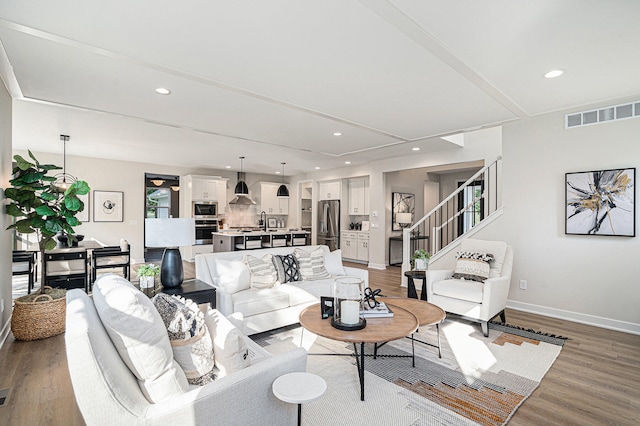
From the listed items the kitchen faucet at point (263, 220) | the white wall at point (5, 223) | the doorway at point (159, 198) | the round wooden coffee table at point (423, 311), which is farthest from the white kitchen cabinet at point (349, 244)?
the white wall at point (5, 223)

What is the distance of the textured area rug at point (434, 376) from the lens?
2.13 metres

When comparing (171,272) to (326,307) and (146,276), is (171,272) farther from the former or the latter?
(326,307)

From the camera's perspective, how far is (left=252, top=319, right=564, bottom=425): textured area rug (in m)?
2.13

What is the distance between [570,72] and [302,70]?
97.8 inches

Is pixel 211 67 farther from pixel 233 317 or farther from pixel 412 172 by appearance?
pixel 412 172

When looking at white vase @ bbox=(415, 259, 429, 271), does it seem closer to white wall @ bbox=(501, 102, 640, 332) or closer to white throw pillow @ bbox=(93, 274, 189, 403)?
white wall @ bbox=(501, 102, 640, 332)

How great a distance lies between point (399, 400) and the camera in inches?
90.0

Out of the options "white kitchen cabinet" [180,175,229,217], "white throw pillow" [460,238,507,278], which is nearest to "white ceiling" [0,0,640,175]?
"white throw pillow" [460,238,507,278]

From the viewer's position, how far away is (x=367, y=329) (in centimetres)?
239

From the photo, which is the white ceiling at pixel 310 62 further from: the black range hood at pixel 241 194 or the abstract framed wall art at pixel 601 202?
the black range hood at pixel 241 194

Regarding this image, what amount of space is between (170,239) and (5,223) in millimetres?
1933

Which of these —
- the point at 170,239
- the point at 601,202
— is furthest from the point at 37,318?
the point at 601,202

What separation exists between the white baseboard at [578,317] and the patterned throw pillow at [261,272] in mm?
3340

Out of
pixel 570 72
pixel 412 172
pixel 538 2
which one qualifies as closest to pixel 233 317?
pixel 538 2
